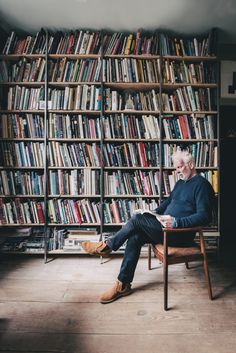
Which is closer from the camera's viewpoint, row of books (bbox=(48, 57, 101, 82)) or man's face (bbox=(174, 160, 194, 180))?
man's face (bbox=(174, 160, 194, 180))

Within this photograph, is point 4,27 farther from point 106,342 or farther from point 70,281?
point 106,342

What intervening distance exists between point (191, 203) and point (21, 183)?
1913 millimetres

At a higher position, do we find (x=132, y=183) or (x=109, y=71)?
(x=109, y=71)

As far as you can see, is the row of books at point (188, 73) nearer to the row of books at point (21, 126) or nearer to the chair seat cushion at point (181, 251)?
the row of books at point (21, 126)

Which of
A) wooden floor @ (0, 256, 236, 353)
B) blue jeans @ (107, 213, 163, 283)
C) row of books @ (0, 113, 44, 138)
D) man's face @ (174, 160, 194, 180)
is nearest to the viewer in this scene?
wooden floor @ (0, 256, 236, 353)

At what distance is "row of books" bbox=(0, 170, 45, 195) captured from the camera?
9.80 feet

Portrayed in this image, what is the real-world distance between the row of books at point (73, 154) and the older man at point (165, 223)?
0.92 meters

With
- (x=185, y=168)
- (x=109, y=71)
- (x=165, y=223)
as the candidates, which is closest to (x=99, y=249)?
(x=165, y=223)

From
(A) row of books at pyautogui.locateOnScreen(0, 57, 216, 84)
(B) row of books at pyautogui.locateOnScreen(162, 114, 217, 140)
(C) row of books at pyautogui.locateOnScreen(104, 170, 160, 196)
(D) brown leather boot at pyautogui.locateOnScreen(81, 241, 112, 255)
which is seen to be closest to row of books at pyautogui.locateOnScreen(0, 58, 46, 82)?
(A) row of books at pyautogui.locateOnScreen(0, 57, 216, 84)

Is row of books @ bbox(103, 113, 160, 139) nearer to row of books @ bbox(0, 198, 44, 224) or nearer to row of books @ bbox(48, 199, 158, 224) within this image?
row of books @ bbox(48, 199, 158, 224)

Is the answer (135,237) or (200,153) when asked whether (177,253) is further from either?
(200,153)

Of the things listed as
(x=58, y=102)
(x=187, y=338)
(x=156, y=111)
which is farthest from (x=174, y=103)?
(x=187, y=338)

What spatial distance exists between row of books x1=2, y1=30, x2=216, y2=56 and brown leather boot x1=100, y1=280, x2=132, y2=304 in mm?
2510

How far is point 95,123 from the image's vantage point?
119 inches
